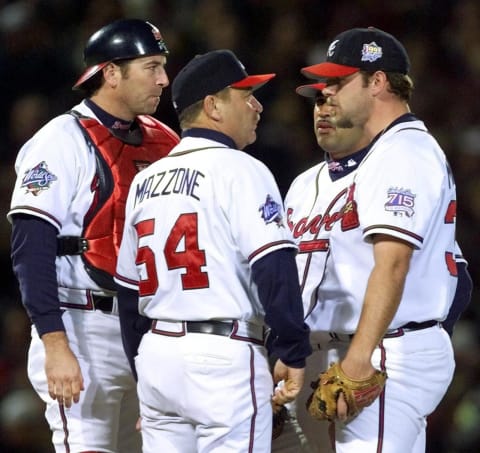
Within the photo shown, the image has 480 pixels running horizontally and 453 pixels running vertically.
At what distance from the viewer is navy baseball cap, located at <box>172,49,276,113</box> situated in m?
3.45

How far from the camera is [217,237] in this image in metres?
3.27

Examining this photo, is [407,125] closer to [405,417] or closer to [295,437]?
[405,417]

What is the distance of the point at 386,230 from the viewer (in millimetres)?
3205

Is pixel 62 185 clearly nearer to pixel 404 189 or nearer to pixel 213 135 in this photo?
pixel 213 135

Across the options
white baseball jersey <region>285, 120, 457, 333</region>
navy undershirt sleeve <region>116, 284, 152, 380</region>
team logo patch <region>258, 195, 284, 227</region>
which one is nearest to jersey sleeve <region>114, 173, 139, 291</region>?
navy undershirt sleeve <region>116, 284, 152, 380</region>

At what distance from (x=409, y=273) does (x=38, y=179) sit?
49.3 inches

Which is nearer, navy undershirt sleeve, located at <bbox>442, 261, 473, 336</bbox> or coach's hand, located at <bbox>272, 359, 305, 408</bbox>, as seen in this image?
coach's hand, located at <bbox>272, 359, 305, 408</bbox>

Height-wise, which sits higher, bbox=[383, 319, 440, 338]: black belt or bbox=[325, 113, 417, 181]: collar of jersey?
bbox=[325, 113, 417, 181]: collar of jersey

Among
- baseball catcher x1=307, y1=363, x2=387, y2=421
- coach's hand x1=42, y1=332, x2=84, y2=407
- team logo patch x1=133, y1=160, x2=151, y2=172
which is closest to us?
baseball catcher x1=307, y1=363, x2=387, y2=421

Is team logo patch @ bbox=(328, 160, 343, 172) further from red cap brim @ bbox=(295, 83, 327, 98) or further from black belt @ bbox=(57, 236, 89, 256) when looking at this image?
black belt @ bbox=(57, 236, 89, 256)

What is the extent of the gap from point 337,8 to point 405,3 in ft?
1.60

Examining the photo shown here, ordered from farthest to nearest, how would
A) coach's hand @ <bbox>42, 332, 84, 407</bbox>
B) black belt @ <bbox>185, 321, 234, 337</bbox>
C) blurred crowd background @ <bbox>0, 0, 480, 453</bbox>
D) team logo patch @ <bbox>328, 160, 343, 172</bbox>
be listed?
blurred crowd background @ <bbox>0, 0, 480, 453</bbox> → team logo patch @ <bbox>328, 160, 343, 172</bbox> → coach's hand @ <bbox>42, 332, 84, 407</bbox> → black belt @ <bbox>185, 321, 234, 337</bbox>

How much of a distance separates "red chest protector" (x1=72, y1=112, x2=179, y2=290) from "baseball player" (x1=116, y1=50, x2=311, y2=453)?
39 centimetres

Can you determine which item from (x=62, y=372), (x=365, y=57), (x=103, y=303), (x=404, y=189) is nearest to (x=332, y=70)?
(x=365, y=57)
